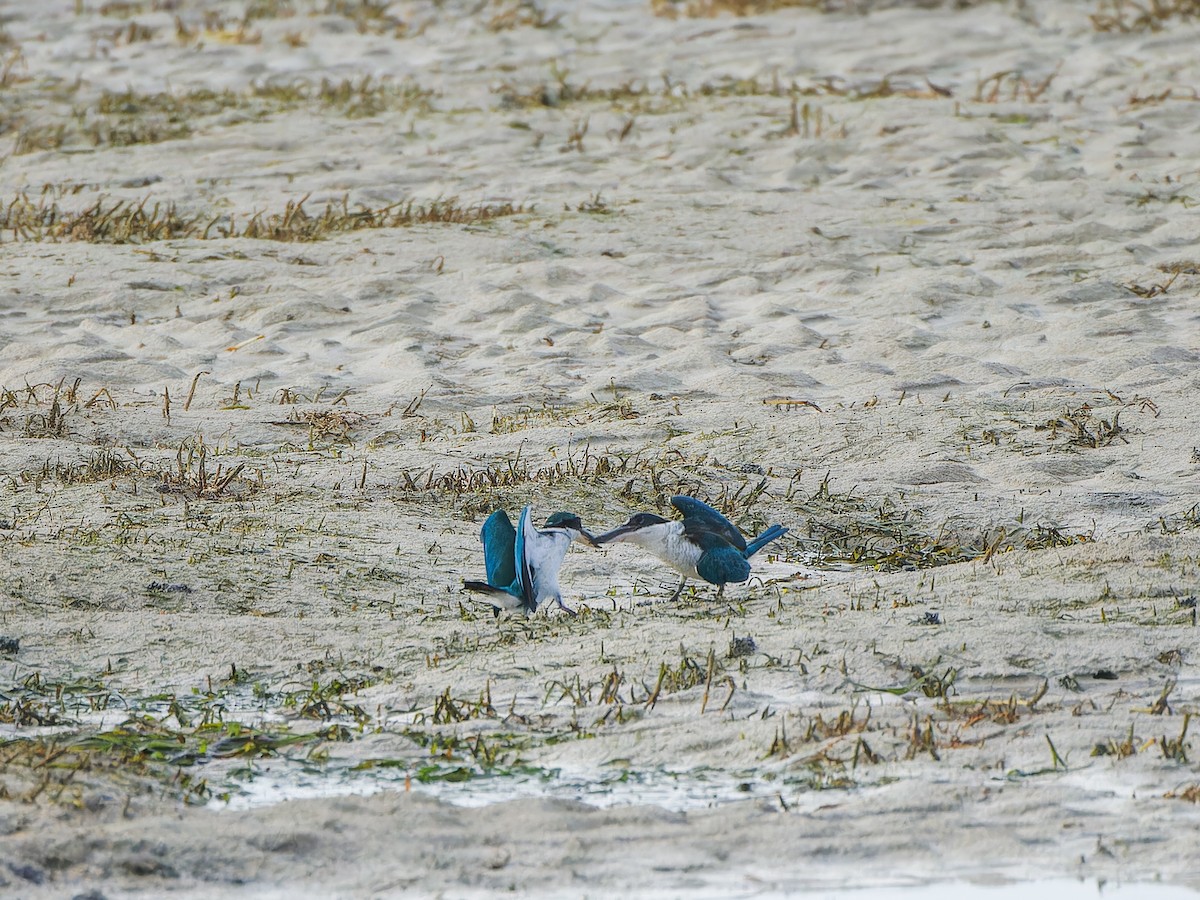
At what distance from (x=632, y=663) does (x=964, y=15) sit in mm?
9888

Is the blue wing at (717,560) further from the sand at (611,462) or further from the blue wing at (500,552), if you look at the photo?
the blue wing at (500,552)

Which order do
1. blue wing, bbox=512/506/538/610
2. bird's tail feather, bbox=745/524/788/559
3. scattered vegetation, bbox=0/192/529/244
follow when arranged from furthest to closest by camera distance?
scattered vegetation, bbox=0/192/529/244
bird's tail feather, bbox=745/524/788/559
blue wing, bbox=512/506/538/610

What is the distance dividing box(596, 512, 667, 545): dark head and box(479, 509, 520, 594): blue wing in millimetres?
311

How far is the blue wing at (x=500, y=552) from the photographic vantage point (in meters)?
4.12

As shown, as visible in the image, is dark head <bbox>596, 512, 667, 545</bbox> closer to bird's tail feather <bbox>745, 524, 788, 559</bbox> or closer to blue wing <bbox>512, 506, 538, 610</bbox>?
bird's tail feather <bbox>745, 524, 788, 559</bbox>

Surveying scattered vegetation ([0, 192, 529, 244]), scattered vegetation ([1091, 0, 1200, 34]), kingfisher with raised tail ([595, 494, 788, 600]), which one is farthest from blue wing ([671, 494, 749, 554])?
scattered vegetation ([1091, 0, 1200, 34])

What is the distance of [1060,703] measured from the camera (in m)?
3.47

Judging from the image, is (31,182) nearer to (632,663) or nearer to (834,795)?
(632,663)

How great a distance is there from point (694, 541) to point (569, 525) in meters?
0.34

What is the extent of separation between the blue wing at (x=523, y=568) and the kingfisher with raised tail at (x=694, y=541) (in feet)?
1.38

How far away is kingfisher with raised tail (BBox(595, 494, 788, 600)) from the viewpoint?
14.4 feet

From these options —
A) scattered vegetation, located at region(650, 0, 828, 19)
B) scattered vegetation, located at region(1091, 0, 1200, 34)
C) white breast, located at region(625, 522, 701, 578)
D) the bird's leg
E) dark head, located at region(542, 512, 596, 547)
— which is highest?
scattered vegetation, located at region(650, 0, 828, 19)

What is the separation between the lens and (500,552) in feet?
13.7

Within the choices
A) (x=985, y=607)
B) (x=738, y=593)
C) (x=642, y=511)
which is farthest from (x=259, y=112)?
(x=985, y=607)
